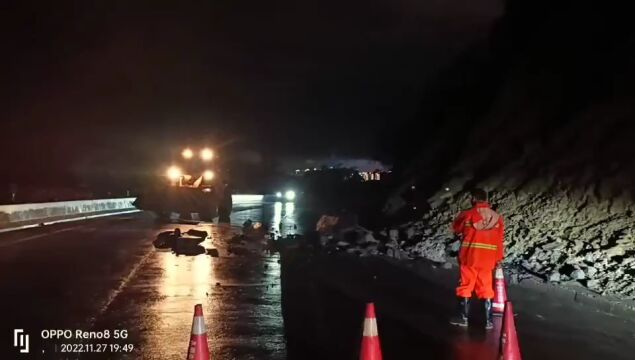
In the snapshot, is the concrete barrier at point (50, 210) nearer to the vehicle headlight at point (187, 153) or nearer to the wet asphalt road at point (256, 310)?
the vehicle headlight at point (187, 153)

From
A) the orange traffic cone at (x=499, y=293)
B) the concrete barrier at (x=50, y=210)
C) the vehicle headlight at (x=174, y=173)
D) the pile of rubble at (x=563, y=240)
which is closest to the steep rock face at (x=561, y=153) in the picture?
the pile of rubble at (x=563, y=240)

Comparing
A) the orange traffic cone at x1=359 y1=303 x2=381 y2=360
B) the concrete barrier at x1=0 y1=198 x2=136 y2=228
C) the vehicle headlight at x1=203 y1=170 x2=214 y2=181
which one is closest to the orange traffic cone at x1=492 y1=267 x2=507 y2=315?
the orange traffic cone at x1=359 y1=303 x2=381 y2=360

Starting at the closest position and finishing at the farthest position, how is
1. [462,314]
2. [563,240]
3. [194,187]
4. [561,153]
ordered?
[462,314], [563,240], [561,153], [194,187]

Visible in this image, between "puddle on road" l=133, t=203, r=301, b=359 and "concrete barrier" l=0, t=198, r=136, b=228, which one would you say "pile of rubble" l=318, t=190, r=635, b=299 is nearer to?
"puddle on road" l=133, t=203, r=301, b=359

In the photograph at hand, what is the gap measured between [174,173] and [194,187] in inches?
52.6

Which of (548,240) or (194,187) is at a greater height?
(194,187)

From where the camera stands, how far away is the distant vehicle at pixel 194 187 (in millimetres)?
30247

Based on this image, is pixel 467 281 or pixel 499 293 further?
pixel 499 293

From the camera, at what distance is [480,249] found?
28.5ft

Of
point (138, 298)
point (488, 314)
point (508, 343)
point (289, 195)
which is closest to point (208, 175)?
point (138, 298)

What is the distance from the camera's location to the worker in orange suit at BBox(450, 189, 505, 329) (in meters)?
8.71

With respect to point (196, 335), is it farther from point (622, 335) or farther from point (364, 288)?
point (364, 288)
